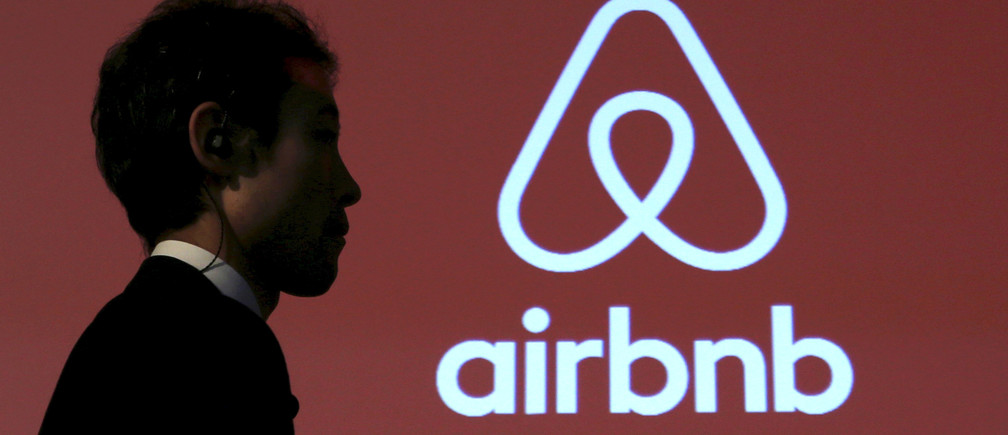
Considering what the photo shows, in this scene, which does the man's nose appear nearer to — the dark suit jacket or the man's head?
the man's head

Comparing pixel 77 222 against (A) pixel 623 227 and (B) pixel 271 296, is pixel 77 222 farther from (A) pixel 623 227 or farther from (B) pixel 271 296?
(B) pixel 271 296

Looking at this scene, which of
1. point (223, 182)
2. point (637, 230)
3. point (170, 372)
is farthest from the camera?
point (637, 230)

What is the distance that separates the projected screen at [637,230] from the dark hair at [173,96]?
4.17ft

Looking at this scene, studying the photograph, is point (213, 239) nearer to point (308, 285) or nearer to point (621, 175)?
point (308, 285)

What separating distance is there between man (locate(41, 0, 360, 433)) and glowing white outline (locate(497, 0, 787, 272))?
49.6 inches

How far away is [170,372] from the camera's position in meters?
0.43

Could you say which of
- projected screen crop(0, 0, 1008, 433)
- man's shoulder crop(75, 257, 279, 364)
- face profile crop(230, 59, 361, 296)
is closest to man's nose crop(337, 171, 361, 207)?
face profile crop(230, 59, 361, 296)

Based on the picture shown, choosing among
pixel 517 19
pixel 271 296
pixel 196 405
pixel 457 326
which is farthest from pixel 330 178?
pixel 517 19

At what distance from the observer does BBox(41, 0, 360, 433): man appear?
17.8 inches

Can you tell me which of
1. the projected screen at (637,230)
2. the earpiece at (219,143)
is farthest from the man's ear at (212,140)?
the projected screen at (637,230)

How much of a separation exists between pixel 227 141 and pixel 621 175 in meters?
1.38

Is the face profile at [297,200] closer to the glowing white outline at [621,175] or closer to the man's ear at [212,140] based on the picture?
the man's ear at [212,140]

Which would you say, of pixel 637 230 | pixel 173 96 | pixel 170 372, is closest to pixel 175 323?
pixel 170 372

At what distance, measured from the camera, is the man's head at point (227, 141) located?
527 millimetres
